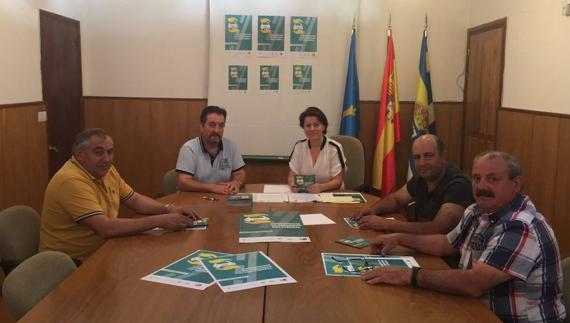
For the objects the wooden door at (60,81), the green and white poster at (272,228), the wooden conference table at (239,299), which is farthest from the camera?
the wooden door at (60,81)

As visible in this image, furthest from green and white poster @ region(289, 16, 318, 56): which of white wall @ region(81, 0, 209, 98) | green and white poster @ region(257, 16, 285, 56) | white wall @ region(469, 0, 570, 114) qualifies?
white wall @ region(469, 0, 570, 114)

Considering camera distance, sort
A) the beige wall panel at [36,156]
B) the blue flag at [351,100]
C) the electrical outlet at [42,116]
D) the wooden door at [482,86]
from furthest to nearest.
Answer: the blue flag at [351,100], the wooden door at [482,86], the electrical outlet at [42,116], the beige wall panel at [36,156]

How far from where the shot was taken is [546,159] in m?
3.89

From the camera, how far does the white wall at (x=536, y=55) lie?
373 cm

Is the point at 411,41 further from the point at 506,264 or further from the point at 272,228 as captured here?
the point at 506,264

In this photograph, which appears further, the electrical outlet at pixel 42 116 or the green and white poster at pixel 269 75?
the green and white poster at pixel 269 75

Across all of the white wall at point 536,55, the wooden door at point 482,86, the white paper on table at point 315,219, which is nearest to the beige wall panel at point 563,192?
the white wall at point 536,55

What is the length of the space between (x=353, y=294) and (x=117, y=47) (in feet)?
14.3

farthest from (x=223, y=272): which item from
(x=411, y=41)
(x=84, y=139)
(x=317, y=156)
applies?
(x=411, y=41)

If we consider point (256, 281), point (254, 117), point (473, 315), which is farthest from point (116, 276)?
point (254, 117)

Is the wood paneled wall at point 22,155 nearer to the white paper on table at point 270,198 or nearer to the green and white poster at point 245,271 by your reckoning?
the white paper on table at point 270,198

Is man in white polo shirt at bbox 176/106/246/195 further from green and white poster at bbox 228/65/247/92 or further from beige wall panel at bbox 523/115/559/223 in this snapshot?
beige wall panel at bbox 523/115/559/223

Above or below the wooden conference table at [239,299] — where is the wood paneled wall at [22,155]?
above

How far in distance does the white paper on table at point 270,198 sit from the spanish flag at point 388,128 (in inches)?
81.3
